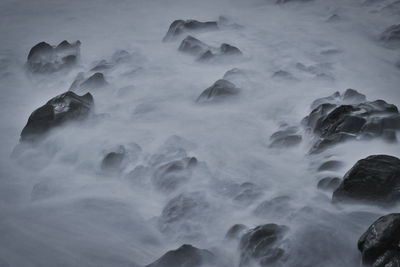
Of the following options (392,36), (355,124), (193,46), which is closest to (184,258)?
(355,124)

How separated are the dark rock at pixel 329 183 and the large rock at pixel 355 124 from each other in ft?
1.21

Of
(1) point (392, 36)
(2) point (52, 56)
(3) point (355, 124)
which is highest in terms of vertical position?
(2) point (52, 56)

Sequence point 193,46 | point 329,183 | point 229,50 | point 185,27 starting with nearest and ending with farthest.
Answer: point 329,183
point 229,50
point 193,46
point 185,27

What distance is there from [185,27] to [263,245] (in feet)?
12.9

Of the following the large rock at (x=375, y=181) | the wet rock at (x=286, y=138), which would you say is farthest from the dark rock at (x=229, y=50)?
the large rock at (x=375, y=181)

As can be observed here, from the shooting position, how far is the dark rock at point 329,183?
3.38m

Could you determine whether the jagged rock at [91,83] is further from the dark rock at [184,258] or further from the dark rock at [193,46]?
the dark rock at [184,258]

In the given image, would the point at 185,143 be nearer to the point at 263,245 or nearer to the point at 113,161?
the point at 113,161

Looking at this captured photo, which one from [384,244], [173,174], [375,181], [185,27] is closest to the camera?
[384,244]

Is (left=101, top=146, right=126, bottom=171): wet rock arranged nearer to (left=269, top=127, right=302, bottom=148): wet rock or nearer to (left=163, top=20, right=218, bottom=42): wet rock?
(left=269, top=127, right=302, bottom=148): wet rock

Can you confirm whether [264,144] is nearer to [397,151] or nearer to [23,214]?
[397,151]

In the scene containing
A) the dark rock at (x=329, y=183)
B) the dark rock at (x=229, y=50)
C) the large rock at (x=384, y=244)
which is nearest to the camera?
the large rock at (x=384, y=244)

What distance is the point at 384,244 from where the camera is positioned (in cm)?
261

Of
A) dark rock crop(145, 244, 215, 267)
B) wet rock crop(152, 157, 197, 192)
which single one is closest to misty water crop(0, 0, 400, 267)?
wet rock crop(152, 157, 197, 192)
